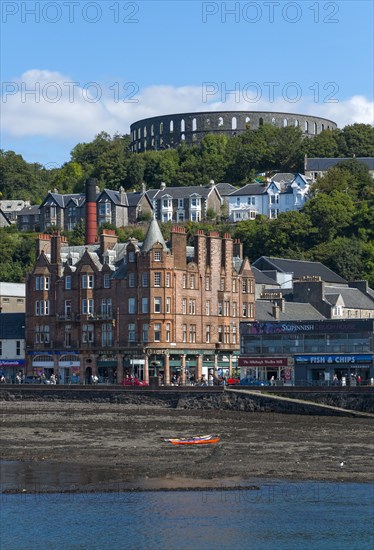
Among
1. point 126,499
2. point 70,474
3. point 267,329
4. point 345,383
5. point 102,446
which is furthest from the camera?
point 267,329

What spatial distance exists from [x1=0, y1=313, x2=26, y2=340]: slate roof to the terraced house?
11.8 feet

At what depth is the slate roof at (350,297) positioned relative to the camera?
116975 mm

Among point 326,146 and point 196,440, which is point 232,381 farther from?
point 326,146

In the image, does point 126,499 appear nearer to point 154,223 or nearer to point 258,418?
point 258,418

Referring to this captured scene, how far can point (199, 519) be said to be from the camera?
45.4 meters

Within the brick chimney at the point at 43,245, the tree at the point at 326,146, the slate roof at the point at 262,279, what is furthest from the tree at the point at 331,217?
the brick chimney at the point at 43,245

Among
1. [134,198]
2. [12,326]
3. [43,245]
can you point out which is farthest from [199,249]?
[134,198]

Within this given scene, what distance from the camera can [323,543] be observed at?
141ft

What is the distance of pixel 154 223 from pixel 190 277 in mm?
5596

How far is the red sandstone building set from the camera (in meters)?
103

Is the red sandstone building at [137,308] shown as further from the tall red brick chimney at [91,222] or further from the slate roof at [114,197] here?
the slate roof at [114,197]

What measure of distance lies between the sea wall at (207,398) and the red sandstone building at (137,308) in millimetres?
9651

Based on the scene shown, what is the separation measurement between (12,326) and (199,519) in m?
71.5

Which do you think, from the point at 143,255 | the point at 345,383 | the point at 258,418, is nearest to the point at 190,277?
the point at 143,255
